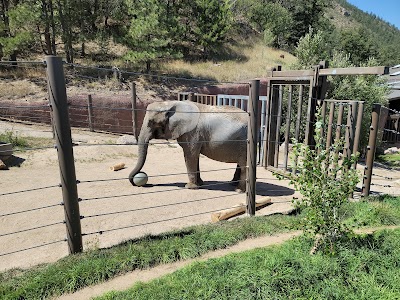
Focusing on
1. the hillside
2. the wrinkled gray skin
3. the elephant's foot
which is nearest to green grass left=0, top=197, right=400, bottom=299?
the wrinkled gray skin

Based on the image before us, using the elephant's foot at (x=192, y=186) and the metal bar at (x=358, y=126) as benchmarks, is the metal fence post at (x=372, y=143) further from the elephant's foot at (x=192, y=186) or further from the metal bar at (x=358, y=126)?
the elephant's foot at (x=192, y=186)

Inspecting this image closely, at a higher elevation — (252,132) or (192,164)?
(252,132)

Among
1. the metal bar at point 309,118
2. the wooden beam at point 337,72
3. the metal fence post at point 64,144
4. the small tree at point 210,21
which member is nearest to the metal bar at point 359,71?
the wooden beam at point 337,72

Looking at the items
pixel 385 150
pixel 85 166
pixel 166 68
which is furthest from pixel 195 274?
pixel 166 68

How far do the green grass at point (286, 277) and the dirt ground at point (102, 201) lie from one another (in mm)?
1192

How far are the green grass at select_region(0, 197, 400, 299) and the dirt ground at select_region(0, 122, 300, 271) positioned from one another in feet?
1.08

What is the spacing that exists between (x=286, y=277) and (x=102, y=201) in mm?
4055

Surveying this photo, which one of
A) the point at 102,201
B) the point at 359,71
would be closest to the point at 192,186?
the point at 102,201

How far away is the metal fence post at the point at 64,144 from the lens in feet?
10.8

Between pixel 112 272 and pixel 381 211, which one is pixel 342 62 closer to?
pixel 381 211

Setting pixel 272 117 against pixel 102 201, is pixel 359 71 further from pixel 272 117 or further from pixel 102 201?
pixel 102 201

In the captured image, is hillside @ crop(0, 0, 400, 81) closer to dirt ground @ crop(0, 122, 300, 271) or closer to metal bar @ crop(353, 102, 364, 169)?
dirt ground @ crop(0, 122, 300, 271)

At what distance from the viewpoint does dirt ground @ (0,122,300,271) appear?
4.44 metres

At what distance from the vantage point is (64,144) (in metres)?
3.42
